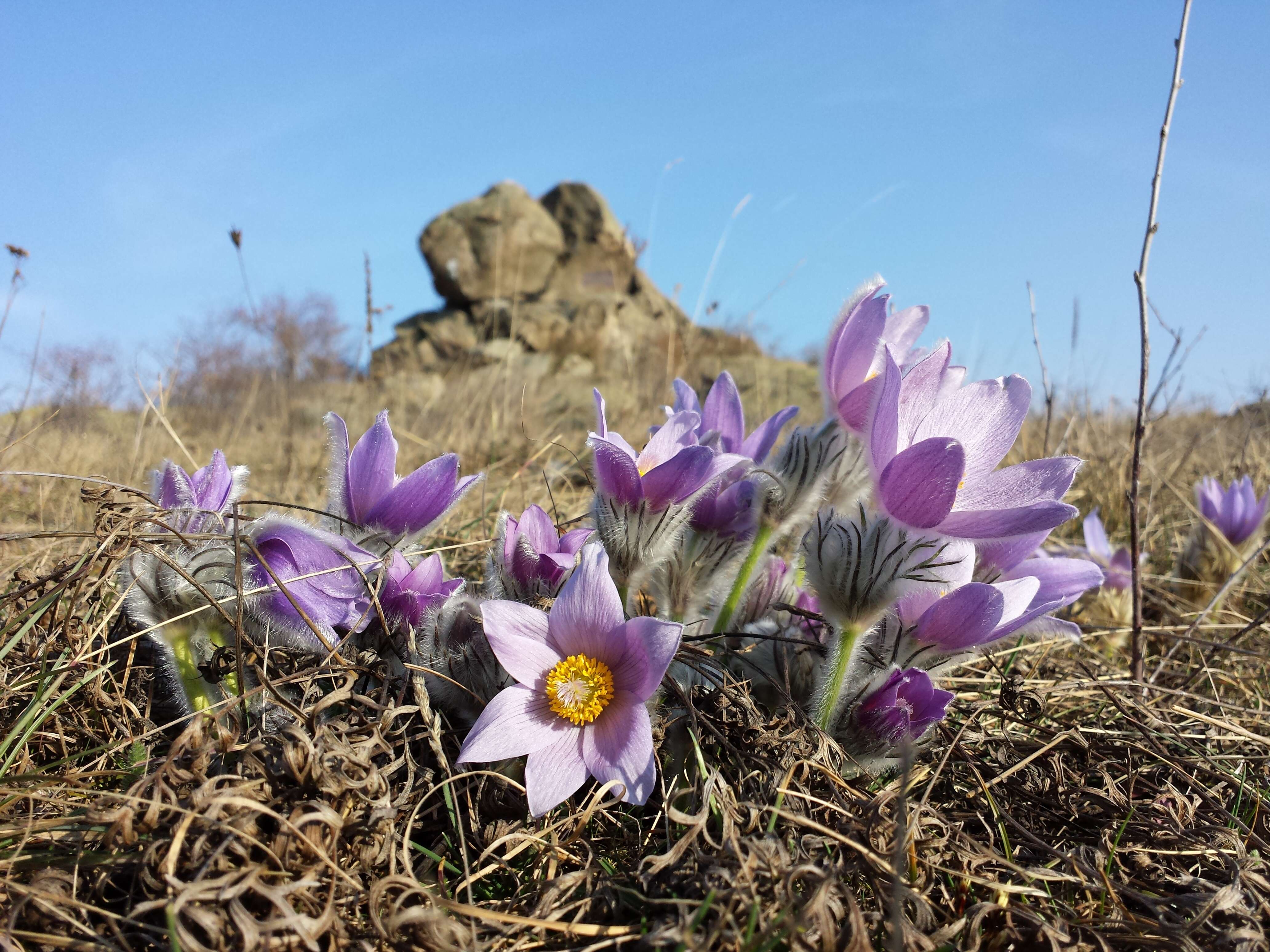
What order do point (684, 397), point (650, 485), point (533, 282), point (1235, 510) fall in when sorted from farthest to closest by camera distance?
1. point (533, 282)
2. point (1235, 510)
3. point (684, 397)
4. point (650, 485)

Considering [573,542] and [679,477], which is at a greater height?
[679,477]

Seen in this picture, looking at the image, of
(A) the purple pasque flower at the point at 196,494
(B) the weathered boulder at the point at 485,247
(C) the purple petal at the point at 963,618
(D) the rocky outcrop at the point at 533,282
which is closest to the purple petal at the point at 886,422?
(C) the purple petal at the point at 963,618

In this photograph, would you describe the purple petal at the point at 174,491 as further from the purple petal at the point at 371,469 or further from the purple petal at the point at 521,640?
the purple petal at the point at 521,640

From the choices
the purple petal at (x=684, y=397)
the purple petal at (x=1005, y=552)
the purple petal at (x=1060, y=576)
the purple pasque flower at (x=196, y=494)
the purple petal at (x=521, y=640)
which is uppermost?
the purple petal at (x=684, y=397)

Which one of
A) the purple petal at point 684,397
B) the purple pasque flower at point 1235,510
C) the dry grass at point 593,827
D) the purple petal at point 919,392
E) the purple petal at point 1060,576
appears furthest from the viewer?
the purple pasque flower at point 1235,510

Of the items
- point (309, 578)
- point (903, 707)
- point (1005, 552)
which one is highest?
point (309, 578)

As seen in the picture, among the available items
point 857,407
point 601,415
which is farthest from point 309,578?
point 857,407

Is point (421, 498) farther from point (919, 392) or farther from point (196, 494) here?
point (919, 392)
